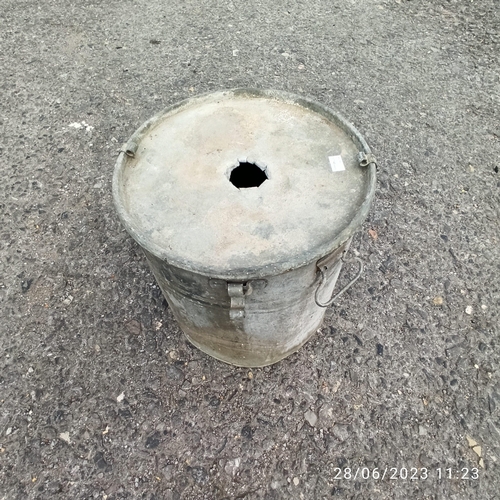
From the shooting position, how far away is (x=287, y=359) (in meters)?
2.49

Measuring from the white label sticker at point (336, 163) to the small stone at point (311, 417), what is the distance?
A: 1.27m

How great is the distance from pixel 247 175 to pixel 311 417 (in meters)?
1.29

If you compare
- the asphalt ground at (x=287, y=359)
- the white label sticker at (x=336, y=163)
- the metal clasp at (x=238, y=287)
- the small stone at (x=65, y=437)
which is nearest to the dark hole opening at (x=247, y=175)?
the white label sticker at (x=336, y=163)

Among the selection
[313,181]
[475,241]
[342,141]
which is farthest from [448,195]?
[313,181]

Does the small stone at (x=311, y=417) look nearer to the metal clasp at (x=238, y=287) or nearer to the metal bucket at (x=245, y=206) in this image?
the metal bucket at (x=245, y=206)

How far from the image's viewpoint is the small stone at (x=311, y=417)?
229 centimetres

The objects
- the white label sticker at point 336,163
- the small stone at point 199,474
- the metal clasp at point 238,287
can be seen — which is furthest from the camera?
the small stone at point 199,474

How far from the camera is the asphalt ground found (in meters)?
2.18

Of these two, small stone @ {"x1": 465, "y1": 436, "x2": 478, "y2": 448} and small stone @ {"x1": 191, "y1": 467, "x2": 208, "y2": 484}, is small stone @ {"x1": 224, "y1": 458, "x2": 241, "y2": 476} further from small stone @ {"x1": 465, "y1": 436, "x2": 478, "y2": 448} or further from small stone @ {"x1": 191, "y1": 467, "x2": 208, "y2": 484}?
small stone @ {"x1": 465, "y1": 436, "x2": 478, "y2": 448}

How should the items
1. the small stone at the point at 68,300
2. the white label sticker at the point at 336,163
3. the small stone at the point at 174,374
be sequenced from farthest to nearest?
the small stone at the point at 68,300, the small stone at the point at 174,374, the white label sticker at the point at 336,163

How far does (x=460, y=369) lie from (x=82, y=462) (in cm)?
206

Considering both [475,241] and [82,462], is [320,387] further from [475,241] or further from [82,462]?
[475,241]

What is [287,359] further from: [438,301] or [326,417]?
[438,301]

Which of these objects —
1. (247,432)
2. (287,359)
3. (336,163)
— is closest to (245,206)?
(336,163)
